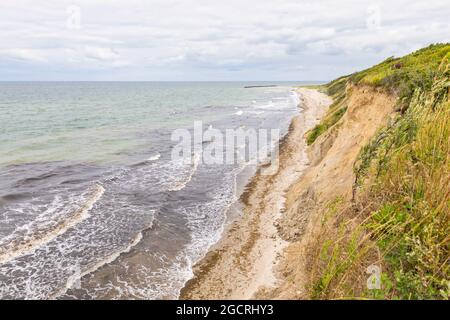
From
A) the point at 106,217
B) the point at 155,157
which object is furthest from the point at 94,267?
the point at 155,157

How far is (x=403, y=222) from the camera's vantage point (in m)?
5.67

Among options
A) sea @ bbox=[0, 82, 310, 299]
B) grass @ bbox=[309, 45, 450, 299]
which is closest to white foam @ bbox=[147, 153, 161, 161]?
sea @ bbox=[0, 82, 310, 299]

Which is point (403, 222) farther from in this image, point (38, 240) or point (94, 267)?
point (38, 240)

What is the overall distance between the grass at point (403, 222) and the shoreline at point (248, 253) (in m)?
3.72

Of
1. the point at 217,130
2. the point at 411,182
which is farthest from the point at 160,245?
the point at 217,130

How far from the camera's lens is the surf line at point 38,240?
12.9 metres

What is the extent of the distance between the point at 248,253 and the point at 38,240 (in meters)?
8.75

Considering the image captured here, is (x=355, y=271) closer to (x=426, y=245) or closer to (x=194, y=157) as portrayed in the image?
(x=426, y=245)

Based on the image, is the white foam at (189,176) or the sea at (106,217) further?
the white foam at (189,176)

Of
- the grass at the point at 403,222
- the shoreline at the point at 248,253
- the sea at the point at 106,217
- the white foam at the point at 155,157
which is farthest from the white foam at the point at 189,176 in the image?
the grass at the point at 403,222

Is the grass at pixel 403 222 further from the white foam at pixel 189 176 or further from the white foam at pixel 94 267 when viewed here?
the white foam at pixel 189 176

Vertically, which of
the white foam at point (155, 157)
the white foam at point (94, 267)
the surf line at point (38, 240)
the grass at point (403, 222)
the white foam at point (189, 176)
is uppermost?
the grass at point (403, 222)

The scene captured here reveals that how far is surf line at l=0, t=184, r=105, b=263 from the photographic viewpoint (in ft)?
42.4
